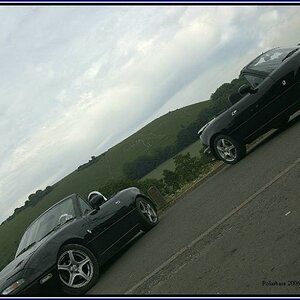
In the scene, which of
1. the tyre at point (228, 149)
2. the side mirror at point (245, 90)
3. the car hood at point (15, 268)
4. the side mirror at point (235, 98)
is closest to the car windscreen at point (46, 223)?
the car hood at point (15, 268)

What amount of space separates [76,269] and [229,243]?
82.8 inches

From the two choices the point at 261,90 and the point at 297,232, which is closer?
the point at 297,232

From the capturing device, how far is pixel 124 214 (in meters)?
7.86

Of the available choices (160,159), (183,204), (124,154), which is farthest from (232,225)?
(124,154)

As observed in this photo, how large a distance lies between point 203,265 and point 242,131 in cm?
561

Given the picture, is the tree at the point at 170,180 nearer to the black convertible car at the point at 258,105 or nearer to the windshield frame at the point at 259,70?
the black convertible car at the point at 258,105

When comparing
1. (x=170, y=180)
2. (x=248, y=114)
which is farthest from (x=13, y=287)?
(x=170, y=180)

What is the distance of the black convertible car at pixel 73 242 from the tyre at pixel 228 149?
282cm

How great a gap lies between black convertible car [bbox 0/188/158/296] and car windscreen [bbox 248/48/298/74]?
423 cm

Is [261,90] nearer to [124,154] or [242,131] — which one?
[242,131]

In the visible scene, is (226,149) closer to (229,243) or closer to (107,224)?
(107,224)

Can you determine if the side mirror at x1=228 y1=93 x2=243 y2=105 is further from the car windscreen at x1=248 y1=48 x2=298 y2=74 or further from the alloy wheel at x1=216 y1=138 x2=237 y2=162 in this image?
the alloy wheel at x1=216 y1=138 x2=237 y2=162

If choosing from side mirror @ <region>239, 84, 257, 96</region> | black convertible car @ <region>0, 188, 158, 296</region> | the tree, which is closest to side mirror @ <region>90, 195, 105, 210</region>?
black convertible car @ <region>0, 188, 158, 296</region>

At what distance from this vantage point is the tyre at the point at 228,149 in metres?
10.7
